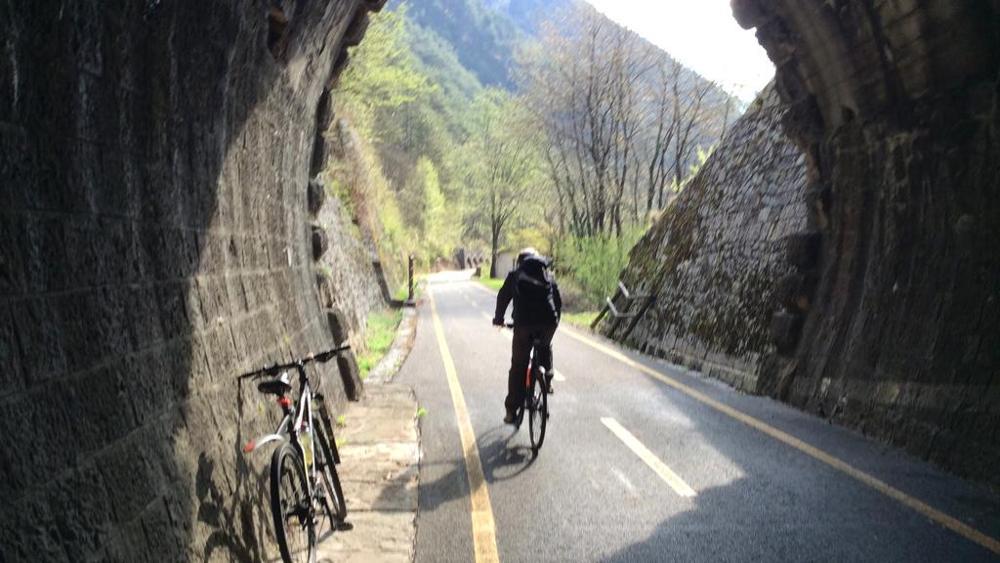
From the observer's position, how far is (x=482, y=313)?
81.0ft

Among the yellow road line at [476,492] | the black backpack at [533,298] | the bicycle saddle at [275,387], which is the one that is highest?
the black backpack at [533,298]

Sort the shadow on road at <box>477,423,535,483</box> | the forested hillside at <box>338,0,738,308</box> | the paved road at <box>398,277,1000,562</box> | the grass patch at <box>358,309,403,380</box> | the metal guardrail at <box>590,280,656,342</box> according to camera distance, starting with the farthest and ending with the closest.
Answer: the forested hillside at <box>338,0,738,308</box>, the metal guardrail at <box>590,280,656,342</box>, the grass patch at <box>358,309,403,380</box>, the shadow on road at <box>477,423,535,483</box>, the paved road at <box>398,277,1000,562</box>

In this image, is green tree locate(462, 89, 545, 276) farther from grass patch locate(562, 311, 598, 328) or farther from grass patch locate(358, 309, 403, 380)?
grass patch locate(358, 309, 403, 380)

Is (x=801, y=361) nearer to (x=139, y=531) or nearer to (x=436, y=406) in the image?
(x=436, y=406)

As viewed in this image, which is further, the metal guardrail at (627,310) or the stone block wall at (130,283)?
the metal guardrail at (627,310)

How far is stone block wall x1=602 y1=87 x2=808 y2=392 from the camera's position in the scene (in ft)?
37.9

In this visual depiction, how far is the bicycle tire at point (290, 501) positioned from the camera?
3.90 meters

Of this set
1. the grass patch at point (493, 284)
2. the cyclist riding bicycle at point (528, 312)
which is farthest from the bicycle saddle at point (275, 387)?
the grass patch at point (493, 284)

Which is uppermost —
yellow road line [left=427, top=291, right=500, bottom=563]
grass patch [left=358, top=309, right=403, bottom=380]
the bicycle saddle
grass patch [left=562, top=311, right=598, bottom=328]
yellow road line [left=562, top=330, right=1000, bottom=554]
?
the bicycle saddle

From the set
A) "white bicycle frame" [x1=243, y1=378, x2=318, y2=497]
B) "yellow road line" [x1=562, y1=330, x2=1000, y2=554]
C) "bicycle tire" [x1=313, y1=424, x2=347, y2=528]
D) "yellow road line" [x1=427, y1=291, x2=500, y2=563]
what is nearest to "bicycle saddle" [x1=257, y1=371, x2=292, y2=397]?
"white bicycle frame" [x1=243, y1=378, x2=318, y2=497]

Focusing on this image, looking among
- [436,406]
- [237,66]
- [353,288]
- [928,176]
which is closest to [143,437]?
[237,66]

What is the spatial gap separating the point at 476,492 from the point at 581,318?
17600 millimetres

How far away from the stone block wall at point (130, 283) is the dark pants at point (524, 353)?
288cm

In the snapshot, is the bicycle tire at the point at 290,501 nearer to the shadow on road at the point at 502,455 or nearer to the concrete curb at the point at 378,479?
the concrete curb at the point at 378,479
